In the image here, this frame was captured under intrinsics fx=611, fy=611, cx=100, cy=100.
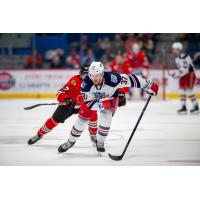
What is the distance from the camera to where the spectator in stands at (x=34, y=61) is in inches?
298

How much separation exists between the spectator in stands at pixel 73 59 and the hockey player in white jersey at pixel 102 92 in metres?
3.30

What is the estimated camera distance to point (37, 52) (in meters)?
7.23

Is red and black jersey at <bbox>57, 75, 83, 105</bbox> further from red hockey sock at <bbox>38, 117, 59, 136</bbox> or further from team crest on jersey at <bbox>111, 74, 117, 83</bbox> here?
team crest on jersey at <bbox>111, 74, 117, 83</bbox>

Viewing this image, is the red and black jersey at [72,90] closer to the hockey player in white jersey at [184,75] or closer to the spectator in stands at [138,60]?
the hockey player in white jersey at [184,75]

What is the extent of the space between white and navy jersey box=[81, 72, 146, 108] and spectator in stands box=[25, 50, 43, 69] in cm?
332

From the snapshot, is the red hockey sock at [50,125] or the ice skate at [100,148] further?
the red hockey sock at [50,125]

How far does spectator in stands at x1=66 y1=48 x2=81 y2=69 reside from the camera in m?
7.50

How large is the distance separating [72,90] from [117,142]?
697mm

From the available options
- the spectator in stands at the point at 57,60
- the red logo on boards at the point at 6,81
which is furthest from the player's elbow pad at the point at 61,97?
the red logo on boards at the point at 6,81

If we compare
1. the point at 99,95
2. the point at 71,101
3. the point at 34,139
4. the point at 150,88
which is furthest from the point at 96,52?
the point at 99,95

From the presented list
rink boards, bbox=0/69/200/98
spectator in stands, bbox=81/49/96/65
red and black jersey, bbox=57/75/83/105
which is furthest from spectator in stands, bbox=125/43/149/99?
red and black jersey, bbox=57/75/83/105

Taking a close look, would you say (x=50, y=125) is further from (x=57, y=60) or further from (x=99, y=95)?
(x=57, y=60)

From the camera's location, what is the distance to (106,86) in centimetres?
400

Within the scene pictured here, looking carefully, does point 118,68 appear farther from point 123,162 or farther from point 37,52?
point 123,162
